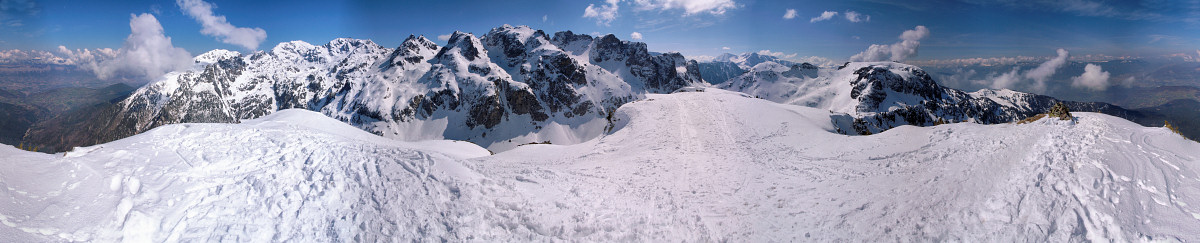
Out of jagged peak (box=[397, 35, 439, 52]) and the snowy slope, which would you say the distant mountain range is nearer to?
jagged peak (box=[397, 35, 439, 52])

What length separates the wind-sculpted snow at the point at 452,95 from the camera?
5871 inches

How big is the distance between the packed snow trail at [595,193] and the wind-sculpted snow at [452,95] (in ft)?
397

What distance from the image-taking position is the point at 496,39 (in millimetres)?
196750

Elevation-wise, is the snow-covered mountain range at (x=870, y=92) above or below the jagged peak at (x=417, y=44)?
below

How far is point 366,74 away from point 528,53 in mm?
74278

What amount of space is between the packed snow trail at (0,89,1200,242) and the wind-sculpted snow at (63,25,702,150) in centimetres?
12100

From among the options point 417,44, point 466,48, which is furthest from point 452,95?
point 417,44

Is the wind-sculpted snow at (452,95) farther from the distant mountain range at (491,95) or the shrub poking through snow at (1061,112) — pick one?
the shrub poking through snow at (1061,112)

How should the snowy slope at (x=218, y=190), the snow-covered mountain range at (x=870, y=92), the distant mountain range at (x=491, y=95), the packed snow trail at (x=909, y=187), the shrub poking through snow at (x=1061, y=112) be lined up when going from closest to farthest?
the snowy slope at (x=218, y=190) < the packed snow trail at (x=909, y=187) < the shrub poking through snow at (x=1061, y=112) < the snow-covered mountain range at (x=870, y=92) < the distant mountain range at (x=491, y=95)

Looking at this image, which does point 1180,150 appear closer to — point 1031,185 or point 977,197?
point 1031,185

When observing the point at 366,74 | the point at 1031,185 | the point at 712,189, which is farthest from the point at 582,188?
the point at 366,74

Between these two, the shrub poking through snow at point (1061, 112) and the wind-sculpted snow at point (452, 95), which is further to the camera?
the wind-sculpted snow at point (452, 95)

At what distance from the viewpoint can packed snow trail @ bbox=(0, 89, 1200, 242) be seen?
6531 mm

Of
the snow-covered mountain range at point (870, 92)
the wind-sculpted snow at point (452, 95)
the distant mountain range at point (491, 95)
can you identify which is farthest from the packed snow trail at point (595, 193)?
the distant mountain range at point (491, 95)
